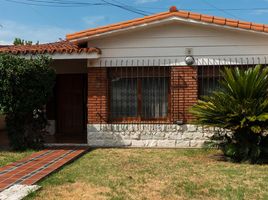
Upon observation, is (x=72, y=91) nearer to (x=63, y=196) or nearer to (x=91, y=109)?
(x=91, y=109)

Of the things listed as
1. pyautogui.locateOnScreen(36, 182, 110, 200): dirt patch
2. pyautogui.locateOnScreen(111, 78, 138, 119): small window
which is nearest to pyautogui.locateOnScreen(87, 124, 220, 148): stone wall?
pyautogui.locateOnScreen(111, 78, 138, 119): small window

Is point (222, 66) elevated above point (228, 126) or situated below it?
Result: above

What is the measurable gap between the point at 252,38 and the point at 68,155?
570 cm

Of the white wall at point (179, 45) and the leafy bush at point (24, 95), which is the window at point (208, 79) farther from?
the leafy bush at point (24, 95)

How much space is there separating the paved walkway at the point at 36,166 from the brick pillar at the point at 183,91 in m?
2.71

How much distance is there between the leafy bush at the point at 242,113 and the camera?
8.89m

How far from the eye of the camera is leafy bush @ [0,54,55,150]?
10305 millimetres

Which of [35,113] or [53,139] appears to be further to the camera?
[53,139]

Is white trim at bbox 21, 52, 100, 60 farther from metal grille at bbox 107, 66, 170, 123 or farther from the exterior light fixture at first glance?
the exterior light fixture

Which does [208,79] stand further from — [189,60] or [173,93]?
[173,93]

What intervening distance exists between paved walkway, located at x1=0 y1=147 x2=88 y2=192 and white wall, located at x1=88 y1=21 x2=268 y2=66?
8.99 feet

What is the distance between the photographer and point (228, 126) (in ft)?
29.9

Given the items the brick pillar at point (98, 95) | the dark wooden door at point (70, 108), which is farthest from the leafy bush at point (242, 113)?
the dark wooden door at point (70, 108)

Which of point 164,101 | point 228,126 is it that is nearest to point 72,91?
point 164,101
